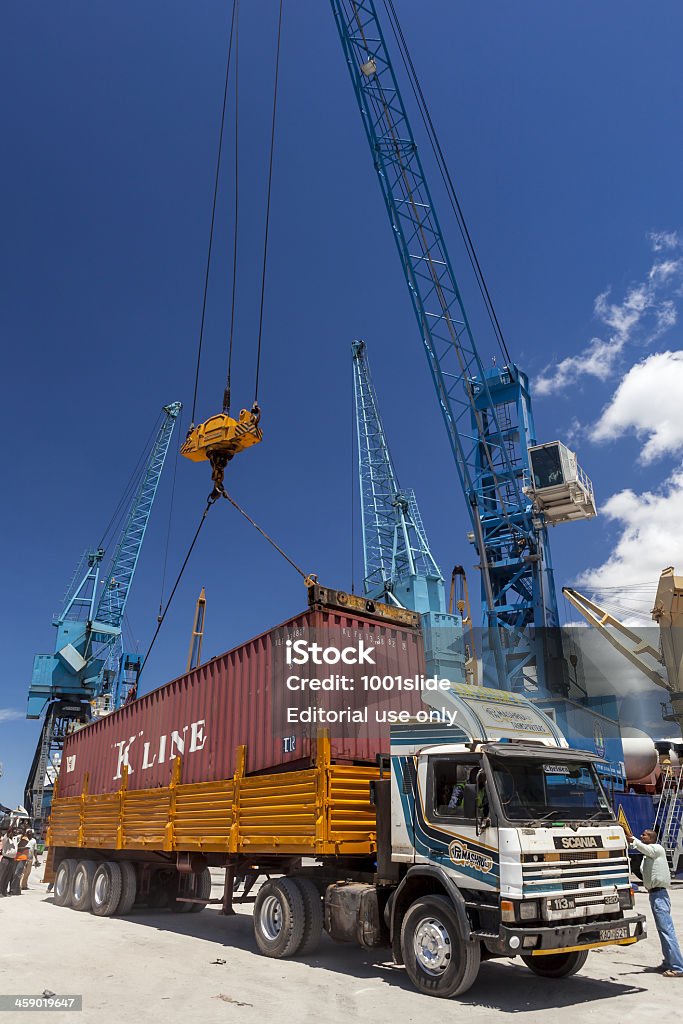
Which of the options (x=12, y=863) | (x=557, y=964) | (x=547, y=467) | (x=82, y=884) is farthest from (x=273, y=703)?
(x=547, y=467)

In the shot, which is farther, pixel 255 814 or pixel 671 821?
pixel 671 821

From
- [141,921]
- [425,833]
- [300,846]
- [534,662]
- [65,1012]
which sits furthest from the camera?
[534,662]

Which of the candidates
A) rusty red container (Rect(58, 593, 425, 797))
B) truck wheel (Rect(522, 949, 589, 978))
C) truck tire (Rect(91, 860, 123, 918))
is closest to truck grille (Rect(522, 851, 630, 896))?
truck wheel (Rect(522, 949, 589, 978))

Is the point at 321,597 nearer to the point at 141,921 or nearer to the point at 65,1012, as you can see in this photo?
the point at 65,1012

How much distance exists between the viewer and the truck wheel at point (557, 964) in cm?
756

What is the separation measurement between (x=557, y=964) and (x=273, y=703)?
182 inches

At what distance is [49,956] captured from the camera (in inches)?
362

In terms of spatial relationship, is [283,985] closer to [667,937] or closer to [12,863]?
[667,937]

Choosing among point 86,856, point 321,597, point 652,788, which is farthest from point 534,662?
point 321,597

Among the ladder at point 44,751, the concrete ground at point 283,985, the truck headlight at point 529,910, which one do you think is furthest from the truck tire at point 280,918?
the ladder at point 44,751

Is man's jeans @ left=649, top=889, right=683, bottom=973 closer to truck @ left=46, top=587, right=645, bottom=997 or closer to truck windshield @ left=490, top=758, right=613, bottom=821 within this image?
truck @ left=46, top=587, right=645, bottom=997

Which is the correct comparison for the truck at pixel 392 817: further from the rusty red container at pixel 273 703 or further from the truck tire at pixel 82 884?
the truck tire at pixel 82 884

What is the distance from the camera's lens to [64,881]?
51.3ft

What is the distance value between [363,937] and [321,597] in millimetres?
4127
